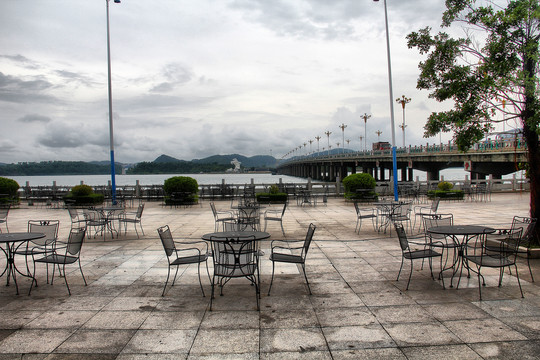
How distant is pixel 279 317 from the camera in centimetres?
494

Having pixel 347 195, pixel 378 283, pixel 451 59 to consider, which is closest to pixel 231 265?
pixel 378 283

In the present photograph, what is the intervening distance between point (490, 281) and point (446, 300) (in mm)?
1348

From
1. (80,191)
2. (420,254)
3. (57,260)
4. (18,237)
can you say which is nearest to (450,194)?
(420,254)

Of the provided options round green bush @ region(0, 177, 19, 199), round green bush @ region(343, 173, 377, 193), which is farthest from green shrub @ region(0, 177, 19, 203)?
round green bush @ region(343, 173, 377, 193)

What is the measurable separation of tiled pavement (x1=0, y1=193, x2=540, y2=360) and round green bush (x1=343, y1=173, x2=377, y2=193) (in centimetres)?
1336

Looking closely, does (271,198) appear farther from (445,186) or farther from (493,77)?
(493,77)

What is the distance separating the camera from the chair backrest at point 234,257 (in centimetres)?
548

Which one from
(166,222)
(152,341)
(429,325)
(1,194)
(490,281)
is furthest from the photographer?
(1,194)

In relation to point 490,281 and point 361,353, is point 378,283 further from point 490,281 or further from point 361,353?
point 361,353

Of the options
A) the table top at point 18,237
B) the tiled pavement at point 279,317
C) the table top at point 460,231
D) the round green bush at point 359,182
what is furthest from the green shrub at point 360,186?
the table top at point 18,237

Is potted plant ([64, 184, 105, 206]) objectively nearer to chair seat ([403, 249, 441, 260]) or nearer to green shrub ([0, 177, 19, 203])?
green shrub ([0, 177, 19, 203])

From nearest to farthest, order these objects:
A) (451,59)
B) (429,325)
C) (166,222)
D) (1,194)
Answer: (429,325) → (451,59) → (166,222) → (1,194)

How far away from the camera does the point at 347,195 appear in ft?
71.2

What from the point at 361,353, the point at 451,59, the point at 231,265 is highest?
the point at 451,59
